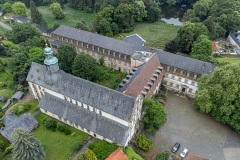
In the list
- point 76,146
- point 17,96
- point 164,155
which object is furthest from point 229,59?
point 17,96

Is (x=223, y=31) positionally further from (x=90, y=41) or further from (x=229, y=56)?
(x=90, y=41)

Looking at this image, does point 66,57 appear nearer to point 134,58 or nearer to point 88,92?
point 134,58

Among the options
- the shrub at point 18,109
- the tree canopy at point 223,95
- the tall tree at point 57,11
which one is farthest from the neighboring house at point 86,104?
the tall tree at point 57,11

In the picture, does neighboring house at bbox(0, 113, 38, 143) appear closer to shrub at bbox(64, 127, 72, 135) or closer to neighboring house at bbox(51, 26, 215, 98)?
shrub at bbox(64, 127, 72, 135)

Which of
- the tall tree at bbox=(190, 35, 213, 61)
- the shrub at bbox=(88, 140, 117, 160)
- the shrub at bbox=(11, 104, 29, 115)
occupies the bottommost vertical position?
the shrub at bbox=(11, 104, 29, 115)

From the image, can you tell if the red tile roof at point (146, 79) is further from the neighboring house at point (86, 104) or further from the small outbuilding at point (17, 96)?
the small outbuilding at point (17, 96)

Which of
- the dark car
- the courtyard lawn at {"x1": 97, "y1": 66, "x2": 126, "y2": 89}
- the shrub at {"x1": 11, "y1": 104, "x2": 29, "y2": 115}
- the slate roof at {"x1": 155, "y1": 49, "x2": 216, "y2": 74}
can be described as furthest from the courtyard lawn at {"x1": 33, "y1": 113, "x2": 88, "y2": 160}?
the slate roof at {"x1": 155, "y1": 49, "x2": 216, "y2": 74}
